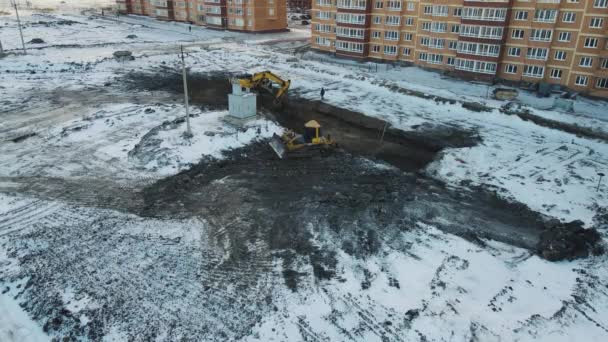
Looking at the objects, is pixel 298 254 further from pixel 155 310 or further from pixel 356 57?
pixel 356 57

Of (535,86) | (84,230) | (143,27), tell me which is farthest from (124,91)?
(143,27)

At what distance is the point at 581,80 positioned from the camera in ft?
118

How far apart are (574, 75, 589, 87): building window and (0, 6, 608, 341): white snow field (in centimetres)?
721

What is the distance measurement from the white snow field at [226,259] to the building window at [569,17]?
10.5 metres

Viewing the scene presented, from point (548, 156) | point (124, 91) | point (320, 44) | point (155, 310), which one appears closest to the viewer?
point (155, 310)

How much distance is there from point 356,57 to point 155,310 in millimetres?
44870

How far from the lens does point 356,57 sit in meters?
51.5

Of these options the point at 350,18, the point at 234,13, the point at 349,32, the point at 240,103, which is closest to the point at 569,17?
the point at 350,18

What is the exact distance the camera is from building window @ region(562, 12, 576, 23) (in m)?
35.2

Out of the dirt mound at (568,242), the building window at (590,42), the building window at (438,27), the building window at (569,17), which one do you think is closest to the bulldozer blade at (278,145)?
the dirt mound at (568,242)

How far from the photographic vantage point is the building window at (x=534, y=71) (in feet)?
124

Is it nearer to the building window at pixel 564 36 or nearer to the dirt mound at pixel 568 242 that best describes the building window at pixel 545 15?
the building window at pixel 564 36

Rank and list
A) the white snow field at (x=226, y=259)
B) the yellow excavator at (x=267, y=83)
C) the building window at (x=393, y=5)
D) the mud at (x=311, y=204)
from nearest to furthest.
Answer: the white snow field at (x=226, y=259), the mud at (x=311, y=204), the yellow excavator at (x=267, y=83), the building window at (x=393, y=5)

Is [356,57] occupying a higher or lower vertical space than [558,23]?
lower
